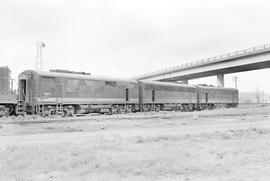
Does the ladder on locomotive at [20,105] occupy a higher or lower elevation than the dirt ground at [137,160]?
higher

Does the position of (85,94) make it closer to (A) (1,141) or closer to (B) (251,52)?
(A) (1,141)

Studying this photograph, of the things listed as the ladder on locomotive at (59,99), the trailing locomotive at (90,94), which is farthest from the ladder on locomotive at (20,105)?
the ladder on locomotive at (59,99)

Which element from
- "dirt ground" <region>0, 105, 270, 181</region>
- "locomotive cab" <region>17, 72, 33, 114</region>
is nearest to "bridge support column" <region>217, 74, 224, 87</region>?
"locomotive cab" <region>17, 72, 33, 114</region>

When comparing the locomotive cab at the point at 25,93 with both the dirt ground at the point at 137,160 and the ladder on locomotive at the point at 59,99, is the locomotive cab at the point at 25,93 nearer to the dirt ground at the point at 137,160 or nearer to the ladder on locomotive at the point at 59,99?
the ladder on locomotive at the point at 59,99

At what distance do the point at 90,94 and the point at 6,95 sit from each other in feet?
23.6

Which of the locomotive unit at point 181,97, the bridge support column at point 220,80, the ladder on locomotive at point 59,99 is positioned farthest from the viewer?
the bridge support column at point 220,80

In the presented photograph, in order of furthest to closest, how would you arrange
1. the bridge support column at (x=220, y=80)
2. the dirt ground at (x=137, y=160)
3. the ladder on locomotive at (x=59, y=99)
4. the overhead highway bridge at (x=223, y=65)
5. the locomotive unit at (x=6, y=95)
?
the bridge support column at (x=220, y=80)
the overhead highway bridge at (x=223, y=65)
the ladder on locomotive at (x=59, y=99)
the locomotive unit at (x=6, y=95)
the dirt ground at (x=137, y=160)

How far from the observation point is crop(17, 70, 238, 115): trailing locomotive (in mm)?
22781

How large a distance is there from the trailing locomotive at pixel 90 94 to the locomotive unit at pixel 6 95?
677 mm

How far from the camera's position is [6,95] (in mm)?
22141

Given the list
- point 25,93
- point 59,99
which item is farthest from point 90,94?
point 25,93

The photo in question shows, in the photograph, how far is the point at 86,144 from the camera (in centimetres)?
1100

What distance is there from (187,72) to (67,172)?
62988 millimetres

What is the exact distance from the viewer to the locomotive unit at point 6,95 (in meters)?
22.2
